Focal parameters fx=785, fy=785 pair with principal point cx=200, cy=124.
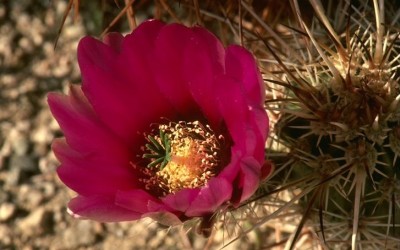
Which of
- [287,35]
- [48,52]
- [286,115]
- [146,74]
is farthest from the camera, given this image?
[48,52]

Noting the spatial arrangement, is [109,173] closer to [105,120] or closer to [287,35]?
[105,120]

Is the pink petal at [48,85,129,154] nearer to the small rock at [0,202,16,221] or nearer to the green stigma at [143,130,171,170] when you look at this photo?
the green stigma at [143,130,171,170]

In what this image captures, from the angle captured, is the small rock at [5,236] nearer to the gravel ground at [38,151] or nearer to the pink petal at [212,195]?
the gravel ground at [38,151]

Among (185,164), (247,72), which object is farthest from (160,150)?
(247,72)

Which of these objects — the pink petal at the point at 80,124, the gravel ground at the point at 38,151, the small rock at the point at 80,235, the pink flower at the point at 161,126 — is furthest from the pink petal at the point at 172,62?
the small rock at the point at 80,235

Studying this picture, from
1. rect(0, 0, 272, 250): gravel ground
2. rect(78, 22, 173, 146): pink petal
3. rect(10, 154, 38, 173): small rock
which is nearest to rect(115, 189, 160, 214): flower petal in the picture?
rect(78, 22, 173, 146): pink petal

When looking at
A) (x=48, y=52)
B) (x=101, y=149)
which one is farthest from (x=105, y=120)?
(x=48, y=52)
